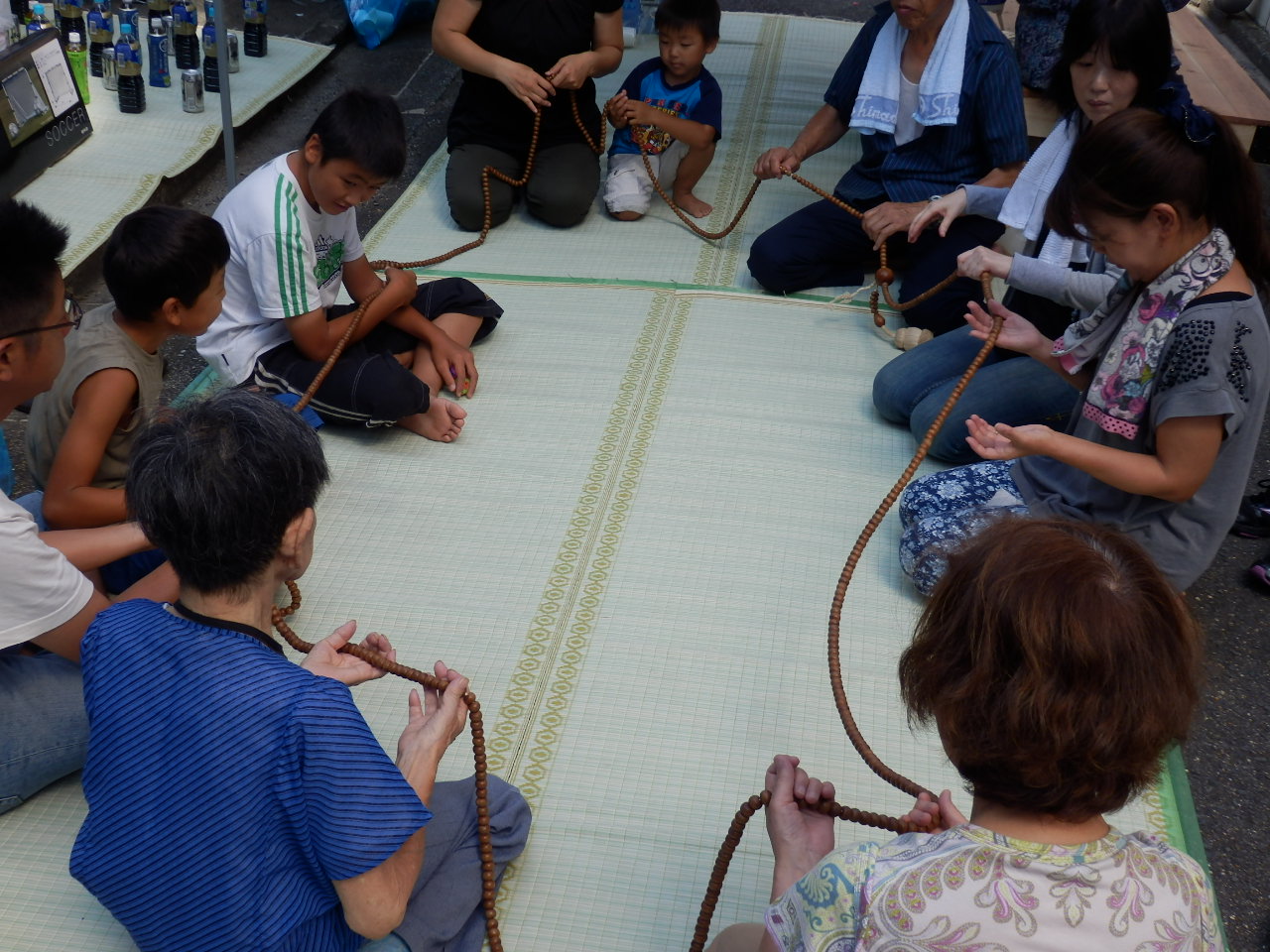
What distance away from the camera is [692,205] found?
Answer: 412 cm

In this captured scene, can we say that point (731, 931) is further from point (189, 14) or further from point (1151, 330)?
point (189, 14)

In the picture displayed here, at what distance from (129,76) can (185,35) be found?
48cm

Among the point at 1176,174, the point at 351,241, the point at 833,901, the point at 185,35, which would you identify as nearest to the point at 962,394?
the point at 1176,174

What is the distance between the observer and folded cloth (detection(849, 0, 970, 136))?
132 inches

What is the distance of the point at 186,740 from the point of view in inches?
50.2

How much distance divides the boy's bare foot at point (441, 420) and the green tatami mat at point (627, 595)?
4 cm

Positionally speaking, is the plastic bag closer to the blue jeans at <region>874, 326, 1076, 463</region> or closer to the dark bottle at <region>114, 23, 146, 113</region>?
the dark bottle at <region>114, 23, 146, 113</region>

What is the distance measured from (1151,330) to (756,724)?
973mm

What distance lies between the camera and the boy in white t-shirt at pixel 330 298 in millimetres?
2578

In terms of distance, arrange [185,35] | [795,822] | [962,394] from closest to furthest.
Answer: [795,822]
[962,394]
[185,35]

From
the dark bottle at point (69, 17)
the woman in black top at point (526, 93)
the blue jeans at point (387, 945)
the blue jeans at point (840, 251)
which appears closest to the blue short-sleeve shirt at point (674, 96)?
the woman in black top at point (526, 93)

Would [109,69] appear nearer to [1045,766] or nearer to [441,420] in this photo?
[441,420]

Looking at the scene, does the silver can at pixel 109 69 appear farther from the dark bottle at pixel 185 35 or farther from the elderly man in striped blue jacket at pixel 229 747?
the elderly man in striped blue jacket at pixel 229 747

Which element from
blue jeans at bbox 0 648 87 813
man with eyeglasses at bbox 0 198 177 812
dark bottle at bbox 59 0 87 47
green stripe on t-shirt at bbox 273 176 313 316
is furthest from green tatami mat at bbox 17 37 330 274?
blue jeans at bbox 0 648 87 813
